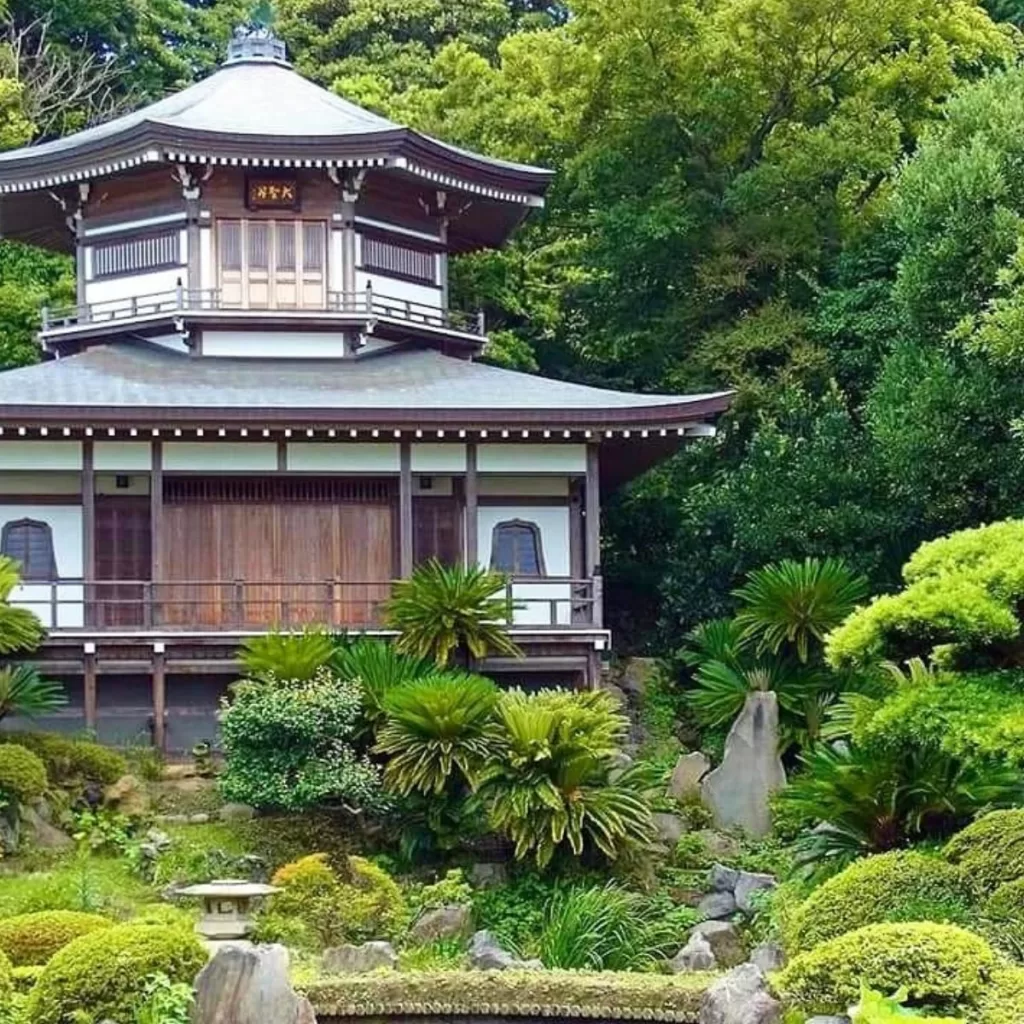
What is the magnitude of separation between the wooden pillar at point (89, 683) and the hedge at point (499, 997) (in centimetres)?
1012

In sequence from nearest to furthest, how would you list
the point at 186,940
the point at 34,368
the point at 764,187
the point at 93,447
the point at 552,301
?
1. the point at 186,940
2. the point at 93,447
3. the point at 34,368
4. the point at 764,187
5. the point at 552,301

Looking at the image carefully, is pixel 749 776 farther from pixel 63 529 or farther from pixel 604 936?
pixel 63 529

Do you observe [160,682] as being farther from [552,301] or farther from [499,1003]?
[552,301]

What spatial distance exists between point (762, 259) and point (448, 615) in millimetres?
11747

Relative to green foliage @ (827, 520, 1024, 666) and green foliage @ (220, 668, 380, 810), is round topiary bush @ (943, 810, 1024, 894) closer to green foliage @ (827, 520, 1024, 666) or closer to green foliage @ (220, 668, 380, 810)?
green foliage @ (827, 520, 1024, 666)

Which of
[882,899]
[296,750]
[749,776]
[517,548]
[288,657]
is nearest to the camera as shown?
[882,899]

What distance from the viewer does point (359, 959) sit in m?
18.0

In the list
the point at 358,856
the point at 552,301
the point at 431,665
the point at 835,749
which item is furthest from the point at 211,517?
the point at 552,301

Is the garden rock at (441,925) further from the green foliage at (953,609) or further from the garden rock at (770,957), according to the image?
the green foliage at (953,609)

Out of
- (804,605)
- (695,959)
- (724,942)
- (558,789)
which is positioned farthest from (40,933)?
(804,605)

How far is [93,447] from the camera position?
2677 centimetres

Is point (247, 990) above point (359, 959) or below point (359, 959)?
above

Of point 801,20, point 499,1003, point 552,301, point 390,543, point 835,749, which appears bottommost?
point 499,1003

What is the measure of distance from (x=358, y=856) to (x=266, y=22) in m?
16.7
